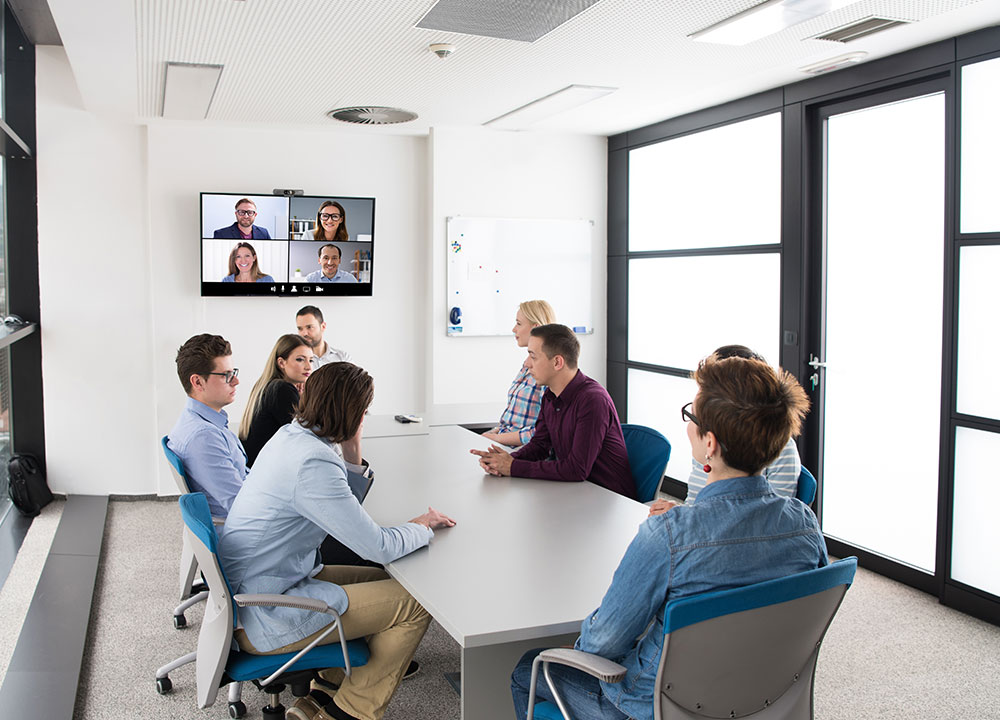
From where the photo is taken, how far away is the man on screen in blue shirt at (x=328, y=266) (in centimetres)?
635

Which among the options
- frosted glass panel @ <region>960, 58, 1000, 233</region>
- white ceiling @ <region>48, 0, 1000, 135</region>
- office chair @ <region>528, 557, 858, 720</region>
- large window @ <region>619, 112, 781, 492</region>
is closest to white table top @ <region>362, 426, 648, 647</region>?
office chair @ <region>528, 557, 858, 720</region>

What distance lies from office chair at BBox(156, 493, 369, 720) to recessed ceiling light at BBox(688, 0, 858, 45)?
2962mm

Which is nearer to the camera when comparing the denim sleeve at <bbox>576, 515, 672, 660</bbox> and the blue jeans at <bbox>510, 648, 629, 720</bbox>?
the denim sleeve at <bbox>576, 515, 672, 660</bbox>

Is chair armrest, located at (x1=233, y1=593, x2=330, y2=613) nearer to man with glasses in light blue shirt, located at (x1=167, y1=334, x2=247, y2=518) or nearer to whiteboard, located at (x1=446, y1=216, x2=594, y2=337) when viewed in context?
man with glasses in light blue shirt, located at (x1=167, y1=334, x2=247, y2=518)

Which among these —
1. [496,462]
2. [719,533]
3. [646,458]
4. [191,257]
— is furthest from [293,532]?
[191,257]

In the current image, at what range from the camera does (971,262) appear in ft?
13.4

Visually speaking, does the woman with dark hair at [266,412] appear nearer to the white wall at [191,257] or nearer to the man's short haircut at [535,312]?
the man's short haircut at [535,312]

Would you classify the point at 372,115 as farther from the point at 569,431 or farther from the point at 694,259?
the point at 569,431

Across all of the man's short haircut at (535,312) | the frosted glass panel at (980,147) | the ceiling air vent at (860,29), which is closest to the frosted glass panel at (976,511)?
the frosted glass panel at (980,147)

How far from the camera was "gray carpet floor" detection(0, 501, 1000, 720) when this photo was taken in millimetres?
3199

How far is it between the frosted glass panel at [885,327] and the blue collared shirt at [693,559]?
2930 mm

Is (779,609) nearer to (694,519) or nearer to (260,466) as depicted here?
(694,519)

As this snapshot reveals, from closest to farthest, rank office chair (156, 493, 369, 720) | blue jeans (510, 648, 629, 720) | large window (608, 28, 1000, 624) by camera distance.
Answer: blue jeans (510, 648, 629, 720) → office chair (156, 493, 369, 720) → large window (608, 28, 1000, 624)

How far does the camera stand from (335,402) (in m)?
2.57
